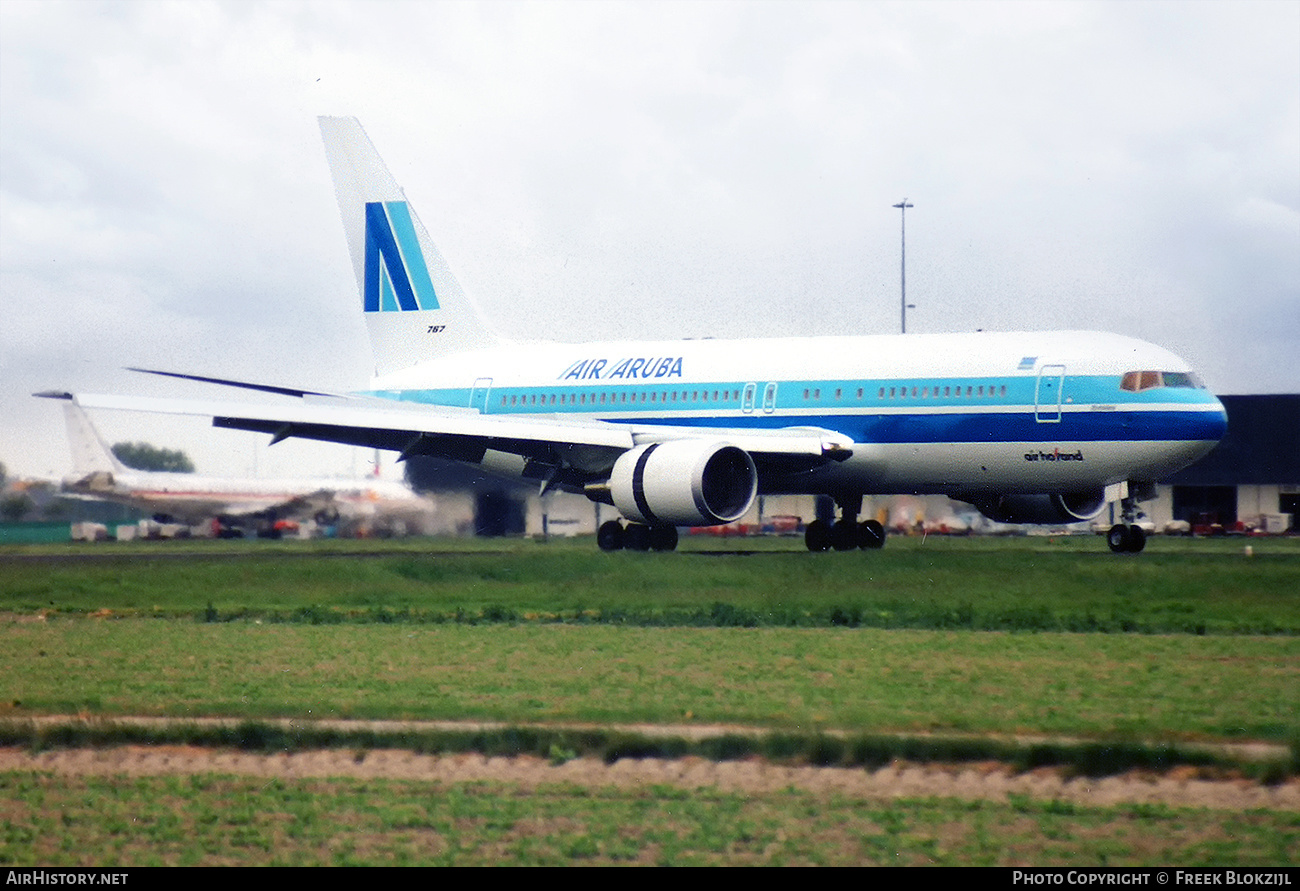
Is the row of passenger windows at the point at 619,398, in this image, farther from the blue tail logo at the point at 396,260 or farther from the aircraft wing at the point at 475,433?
the blue tail logo at the point at 396,260

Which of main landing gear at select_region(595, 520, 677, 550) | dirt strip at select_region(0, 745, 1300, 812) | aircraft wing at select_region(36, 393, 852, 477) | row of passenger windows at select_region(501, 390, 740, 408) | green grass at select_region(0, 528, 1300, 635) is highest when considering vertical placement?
row of passenger windows at select_region(501, 390, 740, 408)

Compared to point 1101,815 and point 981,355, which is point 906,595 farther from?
point 1101,815

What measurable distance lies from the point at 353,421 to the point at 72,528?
28659 mm

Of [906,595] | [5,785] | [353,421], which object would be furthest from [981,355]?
[5,785]

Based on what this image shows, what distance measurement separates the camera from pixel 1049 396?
30750 millimetres

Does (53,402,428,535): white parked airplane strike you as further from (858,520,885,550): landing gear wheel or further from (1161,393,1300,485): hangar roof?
(1161,393,1300,485): hangar roof

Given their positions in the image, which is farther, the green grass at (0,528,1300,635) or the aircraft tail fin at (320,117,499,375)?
the aircraft tail fin at (320,117,499,375)

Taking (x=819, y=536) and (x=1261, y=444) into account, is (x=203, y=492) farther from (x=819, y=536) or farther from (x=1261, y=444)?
(x=1261, y=444)

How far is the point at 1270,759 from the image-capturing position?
10.8 m

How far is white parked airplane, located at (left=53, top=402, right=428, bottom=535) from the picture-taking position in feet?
195

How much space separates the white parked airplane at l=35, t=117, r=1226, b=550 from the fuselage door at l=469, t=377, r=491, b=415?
0.05 m

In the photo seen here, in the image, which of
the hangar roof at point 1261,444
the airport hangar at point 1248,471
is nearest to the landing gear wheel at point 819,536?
the airport hangar at point 1248,471

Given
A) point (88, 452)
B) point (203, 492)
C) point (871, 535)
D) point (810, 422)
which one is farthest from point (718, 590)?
point (203, 492)

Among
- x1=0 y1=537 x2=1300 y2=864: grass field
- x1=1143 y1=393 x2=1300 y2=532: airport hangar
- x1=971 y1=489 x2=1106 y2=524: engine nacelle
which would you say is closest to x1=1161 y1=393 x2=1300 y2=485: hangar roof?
x1=1143 y1=393 x2=1300 y2=532: airport hangar
